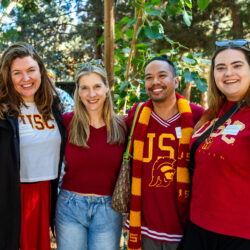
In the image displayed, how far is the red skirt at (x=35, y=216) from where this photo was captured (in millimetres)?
2482

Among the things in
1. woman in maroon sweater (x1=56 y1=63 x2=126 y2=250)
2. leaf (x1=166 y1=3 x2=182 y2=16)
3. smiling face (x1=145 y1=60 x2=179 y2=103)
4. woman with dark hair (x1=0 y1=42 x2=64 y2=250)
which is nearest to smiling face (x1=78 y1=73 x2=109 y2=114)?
woman in maroon sweater (x1=56 y1=63 x2=126 y2=250)

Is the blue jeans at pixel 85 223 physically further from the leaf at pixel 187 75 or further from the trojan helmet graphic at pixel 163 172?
the leaf at pixel 187 75

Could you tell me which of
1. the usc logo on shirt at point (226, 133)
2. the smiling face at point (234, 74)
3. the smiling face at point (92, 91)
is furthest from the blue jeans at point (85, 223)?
the smiling face at point (234, 74)

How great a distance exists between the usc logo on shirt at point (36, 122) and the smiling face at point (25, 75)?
0.19 m

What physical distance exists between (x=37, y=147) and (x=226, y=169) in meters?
1.53

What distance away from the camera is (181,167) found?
7.76 ft

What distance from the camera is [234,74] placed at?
6.69 feet

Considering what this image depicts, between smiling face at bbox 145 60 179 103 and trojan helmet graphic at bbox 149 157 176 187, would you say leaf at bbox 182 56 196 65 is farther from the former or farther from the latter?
trojan helmet graphic at bbox 149 157 176 187

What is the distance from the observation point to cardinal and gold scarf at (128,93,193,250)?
7.72 ft

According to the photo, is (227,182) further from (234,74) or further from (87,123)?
(87,123)

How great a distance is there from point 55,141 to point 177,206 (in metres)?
1.17

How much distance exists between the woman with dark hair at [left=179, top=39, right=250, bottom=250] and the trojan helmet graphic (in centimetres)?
31

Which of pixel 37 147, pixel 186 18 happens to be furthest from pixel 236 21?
pixel 37 147

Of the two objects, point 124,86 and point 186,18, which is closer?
point 186,18
